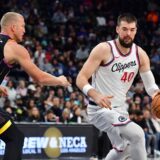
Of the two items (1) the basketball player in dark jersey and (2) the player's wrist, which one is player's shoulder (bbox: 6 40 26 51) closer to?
(1) the basketball player in dark jersey

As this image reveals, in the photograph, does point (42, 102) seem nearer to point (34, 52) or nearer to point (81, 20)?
point (34, 52)

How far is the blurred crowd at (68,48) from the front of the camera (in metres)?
16.9

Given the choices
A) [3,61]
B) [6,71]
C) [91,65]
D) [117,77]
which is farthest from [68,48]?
[3,61]

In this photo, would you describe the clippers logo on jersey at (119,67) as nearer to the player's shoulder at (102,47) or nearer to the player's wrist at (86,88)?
the player's shoulder at (102,47)

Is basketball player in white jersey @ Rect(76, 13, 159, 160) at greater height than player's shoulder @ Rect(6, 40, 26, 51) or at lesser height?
lesser

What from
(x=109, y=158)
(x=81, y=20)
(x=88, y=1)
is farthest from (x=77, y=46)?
(x=109, y=158)

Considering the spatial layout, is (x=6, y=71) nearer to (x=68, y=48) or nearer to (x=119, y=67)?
(x=119, y=67)

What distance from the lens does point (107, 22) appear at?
26016 millimetres

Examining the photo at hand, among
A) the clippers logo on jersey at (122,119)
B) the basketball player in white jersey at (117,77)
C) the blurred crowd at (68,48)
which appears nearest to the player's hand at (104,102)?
the basketball player in white jersey at (117,77)

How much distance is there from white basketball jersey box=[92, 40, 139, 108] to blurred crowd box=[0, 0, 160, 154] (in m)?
7.69

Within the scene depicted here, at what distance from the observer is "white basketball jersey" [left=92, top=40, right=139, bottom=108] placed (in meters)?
8.31

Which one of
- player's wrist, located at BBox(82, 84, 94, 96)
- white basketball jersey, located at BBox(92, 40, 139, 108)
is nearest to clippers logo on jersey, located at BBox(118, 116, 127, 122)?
white basketball jersey, located at BBox(92, 40, 139, 108)

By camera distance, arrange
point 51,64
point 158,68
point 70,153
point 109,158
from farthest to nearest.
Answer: point 158,68 → point 51,64 → point 70,153 → point 109,158

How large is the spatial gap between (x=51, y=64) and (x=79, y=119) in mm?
4362
